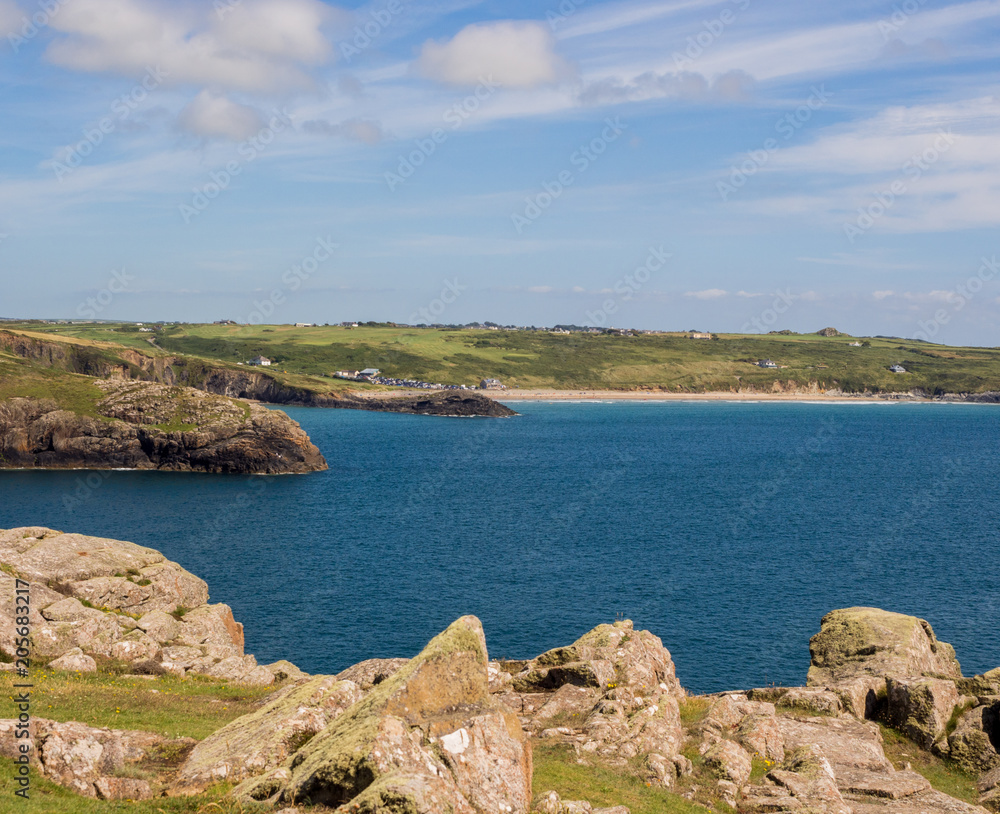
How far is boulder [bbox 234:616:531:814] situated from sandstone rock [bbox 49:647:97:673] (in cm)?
1995

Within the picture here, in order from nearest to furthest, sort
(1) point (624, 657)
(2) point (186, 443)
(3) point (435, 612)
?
(1) point (624, 657) < (3) point (435, 612) < (2) point (186, 443)

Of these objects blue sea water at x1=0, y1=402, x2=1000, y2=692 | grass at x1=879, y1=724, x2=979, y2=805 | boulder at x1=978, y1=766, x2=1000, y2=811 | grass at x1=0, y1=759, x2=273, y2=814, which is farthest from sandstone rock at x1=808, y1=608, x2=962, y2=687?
grass at x1=0, y1=759, x2=273, y2=814

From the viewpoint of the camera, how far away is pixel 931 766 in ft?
90.4

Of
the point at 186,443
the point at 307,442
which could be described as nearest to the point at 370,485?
the point at 307,442

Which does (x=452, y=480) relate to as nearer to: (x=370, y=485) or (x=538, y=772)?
(x=370, y=485)

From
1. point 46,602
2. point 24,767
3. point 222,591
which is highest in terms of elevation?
point 24,767

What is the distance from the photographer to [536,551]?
85.8 m

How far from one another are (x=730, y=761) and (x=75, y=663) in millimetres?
27337

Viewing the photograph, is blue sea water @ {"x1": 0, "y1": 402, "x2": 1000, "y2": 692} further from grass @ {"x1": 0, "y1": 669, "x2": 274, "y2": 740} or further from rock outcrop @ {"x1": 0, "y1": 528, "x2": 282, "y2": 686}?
grass @ {"x1": 0, "y1": 669, "x2": 274, "y2": 740}

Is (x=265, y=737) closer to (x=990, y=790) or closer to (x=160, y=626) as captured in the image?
(x=990, y=790)

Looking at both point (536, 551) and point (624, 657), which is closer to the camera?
point (624, 657)

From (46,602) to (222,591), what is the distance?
3147 centimetres

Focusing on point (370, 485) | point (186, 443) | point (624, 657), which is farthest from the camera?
point (186, 443)

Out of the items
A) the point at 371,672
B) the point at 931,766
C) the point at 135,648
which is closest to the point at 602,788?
the point at 371,672
